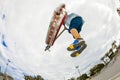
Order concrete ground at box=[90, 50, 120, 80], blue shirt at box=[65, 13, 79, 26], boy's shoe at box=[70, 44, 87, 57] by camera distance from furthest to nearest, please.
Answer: concrete ground at box=[90, 50, 120, 80] → boy's shoe at box=[70, 44, 87, 57] → blue shirt at box=[65, 13, 79, 26]

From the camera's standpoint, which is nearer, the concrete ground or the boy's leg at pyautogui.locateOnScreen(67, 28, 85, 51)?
the boy's leg at pyautogui.locateOnScreen(67, 28, 85, 51)

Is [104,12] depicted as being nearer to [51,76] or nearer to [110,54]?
[110,54]

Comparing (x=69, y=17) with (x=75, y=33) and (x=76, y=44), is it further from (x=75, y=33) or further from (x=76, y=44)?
(x=76, y=44)

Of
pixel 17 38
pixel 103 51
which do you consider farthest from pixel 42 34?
pixel 103 51

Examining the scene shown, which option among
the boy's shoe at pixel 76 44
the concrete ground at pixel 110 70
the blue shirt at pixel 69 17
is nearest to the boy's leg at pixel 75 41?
the boy's shoe at pixel 76 44

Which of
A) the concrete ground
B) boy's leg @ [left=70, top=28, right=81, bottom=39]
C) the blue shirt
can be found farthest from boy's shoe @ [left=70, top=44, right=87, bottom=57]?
the concrete ground

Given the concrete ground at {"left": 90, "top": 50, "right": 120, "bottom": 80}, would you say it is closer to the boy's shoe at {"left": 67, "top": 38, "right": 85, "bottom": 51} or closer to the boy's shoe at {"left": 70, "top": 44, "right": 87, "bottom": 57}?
the boy's shoe at {"left": 70, "top": 44, "right": 87, "bottom": 57}

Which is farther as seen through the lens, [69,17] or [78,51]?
[78,51]

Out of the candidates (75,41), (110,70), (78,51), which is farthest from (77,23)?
(110,70)

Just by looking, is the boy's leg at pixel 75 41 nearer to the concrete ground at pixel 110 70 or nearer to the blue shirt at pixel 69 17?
the blue shirt at pixel 69 17

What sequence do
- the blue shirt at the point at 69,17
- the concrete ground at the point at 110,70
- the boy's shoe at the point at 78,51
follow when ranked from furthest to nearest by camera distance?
the concrete ground at the point at 110,70 → the boy's shoe at the point at 78,51 → the blue shirt at the point at 69,17

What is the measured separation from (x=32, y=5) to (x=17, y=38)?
45 centimetres

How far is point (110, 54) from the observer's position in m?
4.00

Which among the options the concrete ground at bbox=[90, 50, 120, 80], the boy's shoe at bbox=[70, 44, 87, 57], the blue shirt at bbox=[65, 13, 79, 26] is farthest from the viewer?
the concrete ground at bbox=[90, 50, 120, 80]
